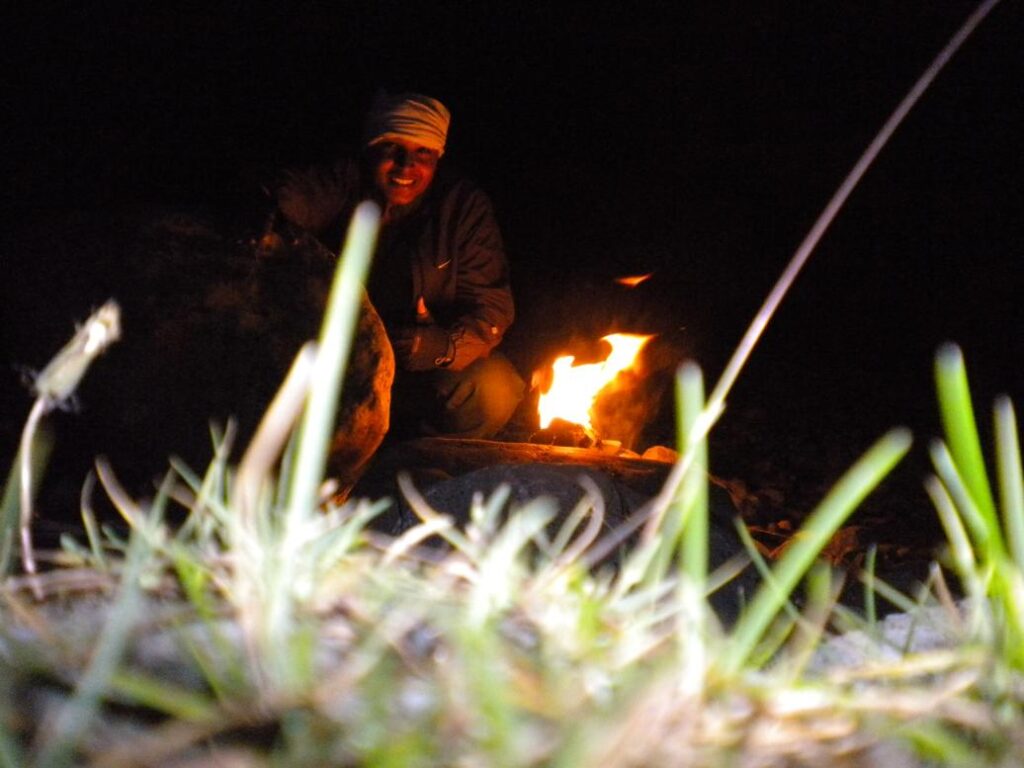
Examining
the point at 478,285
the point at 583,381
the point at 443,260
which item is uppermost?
the point at 443,260

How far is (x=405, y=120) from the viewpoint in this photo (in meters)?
5.54

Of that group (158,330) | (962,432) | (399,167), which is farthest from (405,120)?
(962,432)

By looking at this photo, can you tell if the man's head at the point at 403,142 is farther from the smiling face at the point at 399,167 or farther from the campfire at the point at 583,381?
the campfire at the point at 583,381

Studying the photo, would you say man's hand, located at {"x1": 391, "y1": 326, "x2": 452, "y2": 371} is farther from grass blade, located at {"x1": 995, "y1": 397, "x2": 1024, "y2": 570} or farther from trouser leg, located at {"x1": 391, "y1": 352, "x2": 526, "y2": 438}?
grass blade, located at {"x1": 995, "y1": 397, "x2": 1024, "y2": 570}

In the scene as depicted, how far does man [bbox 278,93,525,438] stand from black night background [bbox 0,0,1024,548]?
88 centimetres

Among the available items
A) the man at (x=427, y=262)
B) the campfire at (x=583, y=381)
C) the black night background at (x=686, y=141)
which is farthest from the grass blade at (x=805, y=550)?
the black night background at (x=686, y=141)

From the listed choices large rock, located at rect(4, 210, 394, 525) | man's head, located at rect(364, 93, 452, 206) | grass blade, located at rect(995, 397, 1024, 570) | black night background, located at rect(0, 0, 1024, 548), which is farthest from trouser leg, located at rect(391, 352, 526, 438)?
grass blade, located at rect(995, 397, 1024, 570)

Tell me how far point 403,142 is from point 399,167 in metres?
0.17

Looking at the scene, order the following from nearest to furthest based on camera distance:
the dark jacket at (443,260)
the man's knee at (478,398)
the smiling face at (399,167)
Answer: the smiling face at (399,167) → the dark jacket at (443,260) → the man's knee at (478,398)

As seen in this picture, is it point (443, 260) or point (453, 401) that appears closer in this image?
point (443, 260)

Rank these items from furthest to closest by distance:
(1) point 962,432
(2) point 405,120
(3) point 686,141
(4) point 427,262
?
1. (3) point 686,141
2. (4) point 427,262
3. (2) point 405,120
4. (1) point 962,432

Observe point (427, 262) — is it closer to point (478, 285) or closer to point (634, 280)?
point (478, 285)

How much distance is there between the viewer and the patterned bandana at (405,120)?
18.2 ft

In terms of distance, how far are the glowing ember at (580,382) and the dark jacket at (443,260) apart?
582 mm
